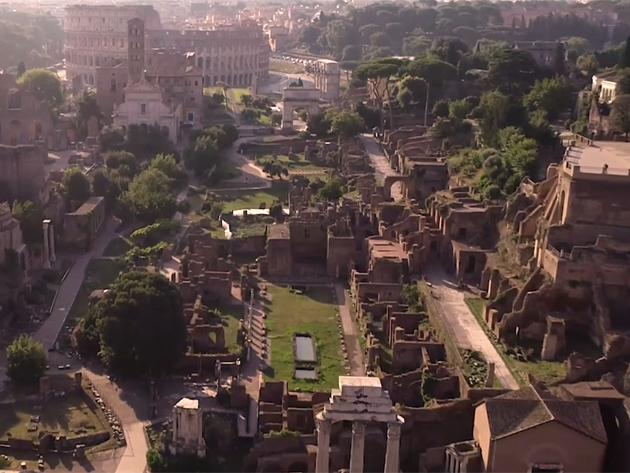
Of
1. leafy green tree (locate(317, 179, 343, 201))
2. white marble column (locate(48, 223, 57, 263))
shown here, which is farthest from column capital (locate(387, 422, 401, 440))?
leafy green tree (locate(317, 179, 343, 201))

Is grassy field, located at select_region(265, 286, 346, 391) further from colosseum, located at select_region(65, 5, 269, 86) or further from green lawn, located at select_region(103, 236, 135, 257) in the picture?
colosseum, located at select_region(65, 5, 269, 86)

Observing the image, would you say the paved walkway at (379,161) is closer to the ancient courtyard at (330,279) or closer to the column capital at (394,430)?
the ancient courtyard at (330,279)

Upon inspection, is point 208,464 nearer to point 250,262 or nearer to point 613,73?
point 250,262

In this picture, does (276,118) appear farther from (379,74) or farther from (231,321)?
(231,321)

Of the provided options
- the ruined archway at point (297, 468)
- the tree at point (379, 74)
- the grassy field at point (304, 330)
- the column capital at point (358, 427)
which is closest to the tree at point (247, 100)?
the tree at point (379, 74)

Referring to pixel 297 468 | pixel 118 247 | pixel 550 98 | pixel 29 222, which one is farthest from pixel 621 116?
pixel 29 222

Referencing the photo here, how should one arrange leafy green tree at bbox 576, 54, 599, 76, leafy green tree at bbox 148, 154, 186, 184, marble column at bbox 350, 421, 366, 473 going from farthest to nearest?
leafy green tree at bbox 576, 54, 599, 76
leafy green tree at bbox 148, 154, 186, 184
marble column at bbox 350, 421, 366, 473

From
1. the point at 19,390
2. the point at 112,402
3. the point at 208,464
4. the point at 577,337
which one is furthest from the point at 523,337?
the point at 19,390

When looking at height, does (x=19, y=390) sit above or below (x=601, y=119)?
below
